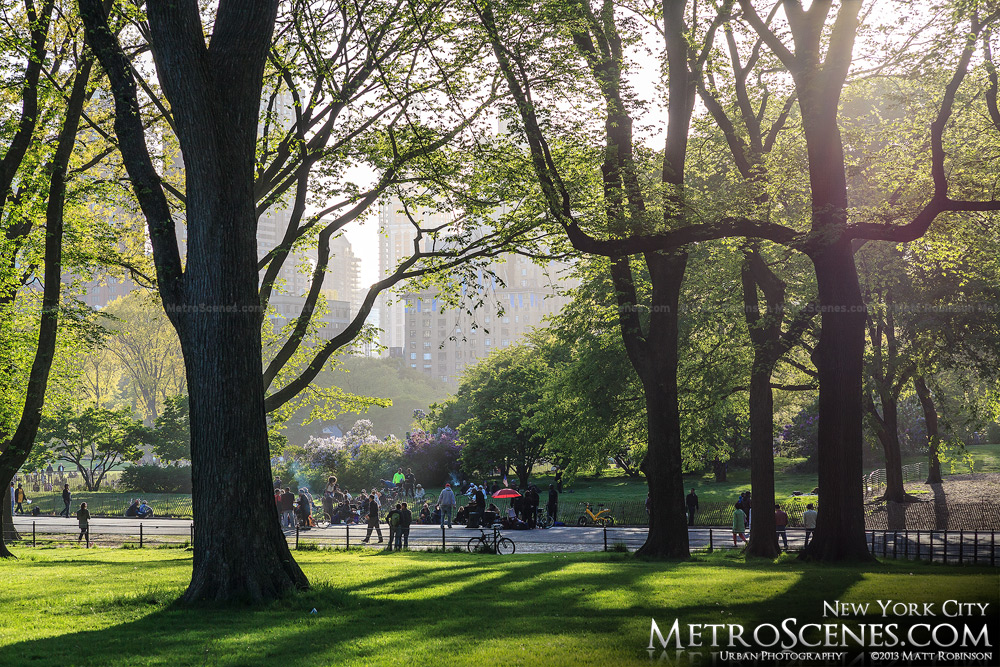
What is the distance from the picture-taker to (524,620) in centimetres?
867

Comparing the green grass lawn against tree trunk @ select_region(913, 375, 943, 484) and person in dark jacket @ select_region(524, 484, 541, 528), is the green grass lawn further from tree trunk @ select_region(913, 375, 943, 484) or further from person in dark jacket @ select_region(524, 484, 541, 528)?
person in dark jacket @ select_region(524, 484, 541, 528)

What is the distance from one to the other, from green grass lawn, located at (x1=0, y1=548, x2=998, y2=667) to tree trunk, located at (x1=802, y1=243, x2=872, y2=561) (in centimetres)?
107

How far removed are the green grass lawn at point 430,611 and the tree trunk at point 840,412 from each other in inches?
42.3

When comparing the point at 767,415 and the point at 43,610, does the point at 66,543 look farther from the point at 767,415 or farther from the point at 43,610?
the point at 767,415

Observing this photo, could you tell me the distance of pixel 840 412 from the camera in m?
14.6

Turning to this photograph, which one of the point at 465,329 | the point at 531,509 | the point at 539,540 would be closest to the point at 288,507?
the point at 531,509

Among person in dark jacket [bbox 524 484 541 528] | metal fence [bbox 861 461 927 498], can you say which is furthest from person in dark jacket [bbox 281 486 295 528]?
metal fence [bbox 861 461 927 498]

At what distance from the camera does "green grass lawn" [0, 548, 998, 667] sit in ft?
23.1

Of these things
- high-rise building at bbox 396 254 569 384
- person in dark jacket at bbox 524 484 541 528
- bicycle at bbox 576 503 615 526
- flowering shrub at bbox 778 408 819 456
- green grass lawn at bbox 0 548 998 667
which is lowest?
bicycle at bbox 576 503 615 526

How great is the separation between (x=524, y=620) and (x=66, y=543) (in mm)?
24463

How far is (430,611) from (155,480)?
4851 cm

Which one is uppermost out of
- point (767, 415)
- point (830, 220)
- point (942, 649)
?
point (830, 220)

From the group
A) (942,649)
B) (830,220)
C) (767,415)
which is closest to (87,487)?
(767,415)

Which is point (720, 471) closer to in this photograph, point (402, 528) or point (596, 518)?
point (596, 518)
